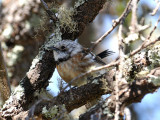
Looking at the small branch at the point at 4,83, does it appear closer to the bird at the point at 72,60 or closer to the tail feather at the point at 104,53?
the bird at the point at 72,60

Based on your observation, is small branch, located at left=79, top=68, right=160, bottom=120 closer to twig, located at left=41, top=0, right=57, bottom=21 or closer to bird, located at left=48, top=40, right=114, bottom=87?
bird, located at left=48, top=40, right=114, bottom=87

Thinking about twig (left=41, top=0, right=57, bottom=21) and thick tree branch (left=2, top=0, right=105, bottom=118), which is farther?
twig (left=41, top=0, right=57, bottom=21)

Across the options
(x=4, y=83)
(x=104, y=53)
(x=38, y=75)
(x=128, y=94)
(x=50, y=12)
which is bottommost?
(x=128, y=94)

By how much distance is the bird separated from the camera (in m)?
4.09

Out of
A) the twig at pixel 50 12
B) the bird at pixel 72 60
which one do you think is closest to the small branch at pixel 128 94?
the bird at pixel 72 60

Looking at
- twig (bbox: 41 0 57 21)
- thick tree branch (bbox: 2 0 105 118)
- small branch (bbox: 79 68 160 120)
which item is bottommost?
small branch (bbox: 79 68 160 120)

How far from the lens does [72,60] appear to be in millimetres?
4285

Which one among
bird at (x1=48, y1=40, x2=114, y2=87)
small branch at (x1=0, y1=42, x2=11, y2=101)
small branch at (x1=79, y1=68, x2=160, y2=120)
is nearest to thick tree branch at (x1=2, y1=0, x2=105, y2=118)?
bird at (x1=48, y1=40, x2=114, y2=87)

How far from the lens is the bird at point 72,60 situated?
409 cm

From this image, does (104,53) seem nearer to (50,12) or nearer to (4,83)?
(50,12)

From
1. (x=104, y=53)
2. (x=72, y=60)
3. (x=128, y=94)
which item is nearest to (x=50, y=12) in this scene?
(x=72, y=60)

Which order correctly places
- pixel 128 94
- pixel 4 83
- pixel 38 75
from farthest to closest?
pixel 4 83
pixel 38 75
pixel 128 94

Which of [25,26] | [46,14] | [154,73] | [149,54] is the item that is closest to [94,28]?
[25,26]

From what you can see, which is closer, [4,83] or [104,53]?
[4,83]
